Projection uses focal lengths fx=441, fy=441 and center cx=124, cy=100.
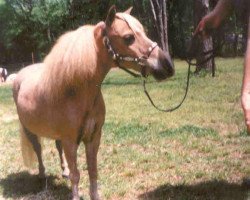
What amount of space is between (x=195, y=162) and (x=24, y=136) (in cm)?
244

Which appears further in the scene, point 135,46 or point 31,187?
point 31,187

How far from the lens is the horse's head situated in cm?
425

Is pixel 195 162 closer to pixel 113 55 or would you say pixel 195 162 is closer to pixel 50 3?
pixel 113 55

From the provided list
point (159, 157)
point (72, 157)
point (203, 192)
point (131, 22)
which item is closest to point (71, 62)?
point (131, 22)

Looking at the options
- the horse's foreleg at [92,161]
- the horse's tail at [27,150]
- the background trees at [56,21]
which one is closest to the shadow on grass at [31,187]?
the horse's tail at [27,150]

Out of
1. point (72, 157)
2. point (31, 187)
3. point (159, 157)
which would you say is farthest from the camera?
point (159, 157)

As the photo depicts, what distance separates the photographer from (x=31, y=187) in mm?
5824

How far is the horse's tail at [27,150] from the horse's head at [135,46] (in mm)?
2402

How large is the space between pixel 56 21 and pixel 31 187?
40.5m

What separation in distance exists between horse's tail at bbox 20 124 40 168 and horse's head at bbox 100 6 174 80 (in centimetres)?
240

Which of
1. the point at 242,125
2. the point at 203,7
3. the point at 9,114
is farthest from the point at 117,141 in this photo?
the point at 203,7

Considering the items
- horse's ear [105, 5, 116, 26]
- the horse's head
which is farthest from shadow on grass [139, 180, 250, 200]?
horse's ear [105, 5, 116, 26]

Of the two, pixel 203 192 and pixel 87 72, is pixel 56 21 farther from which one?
pixel 87 72

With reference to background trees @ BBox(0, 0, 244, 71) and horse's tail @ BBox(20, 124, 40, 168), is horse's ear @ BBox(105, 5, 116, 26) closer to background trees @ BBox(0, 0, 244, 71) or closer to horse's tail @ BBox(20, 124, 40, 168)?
horse's tail @ BBox(20, 124, 40, 168)
